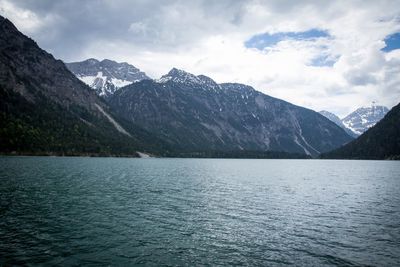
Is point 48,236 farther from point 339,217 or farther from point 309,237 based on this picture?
point 339,217

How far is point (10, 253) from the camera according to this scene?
2800cm

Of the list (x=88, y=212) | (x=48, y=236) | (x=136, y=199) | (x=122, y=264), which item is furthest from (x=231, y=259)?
(x=136, y=199)

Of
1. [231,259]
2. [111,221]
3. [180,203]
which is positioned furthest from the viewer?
[180,203]

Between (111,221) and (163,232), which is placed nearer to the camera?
(163,232)

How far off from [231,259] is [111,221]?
19256mm

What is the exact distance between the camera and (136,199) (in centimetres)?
6184

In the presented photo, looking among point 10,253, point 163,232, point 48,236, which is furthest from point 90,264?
point 163,232

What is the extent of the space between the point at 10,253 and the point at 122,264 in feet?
32.4

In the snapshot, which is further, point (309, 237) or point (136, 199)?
point (136, 199)

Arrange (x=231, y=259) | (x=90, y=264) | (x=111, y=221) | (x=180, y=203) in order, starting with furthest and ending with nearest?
(x=180, y=203) < (x=111, y=221) < (x=231, y=259) < (x=90, y=264)

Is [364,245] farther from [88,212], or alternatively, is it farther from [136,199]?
[136,199]

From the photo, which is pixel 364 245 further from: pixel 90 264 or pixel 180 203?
pixel 180 203

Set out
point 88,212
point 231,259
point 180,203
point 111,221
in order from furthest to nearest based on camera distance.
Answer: point 180,203 → point 88,212 → point 111,221 → point 231,259

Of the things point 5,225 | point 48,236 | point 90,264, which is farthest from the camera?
point 5,225
